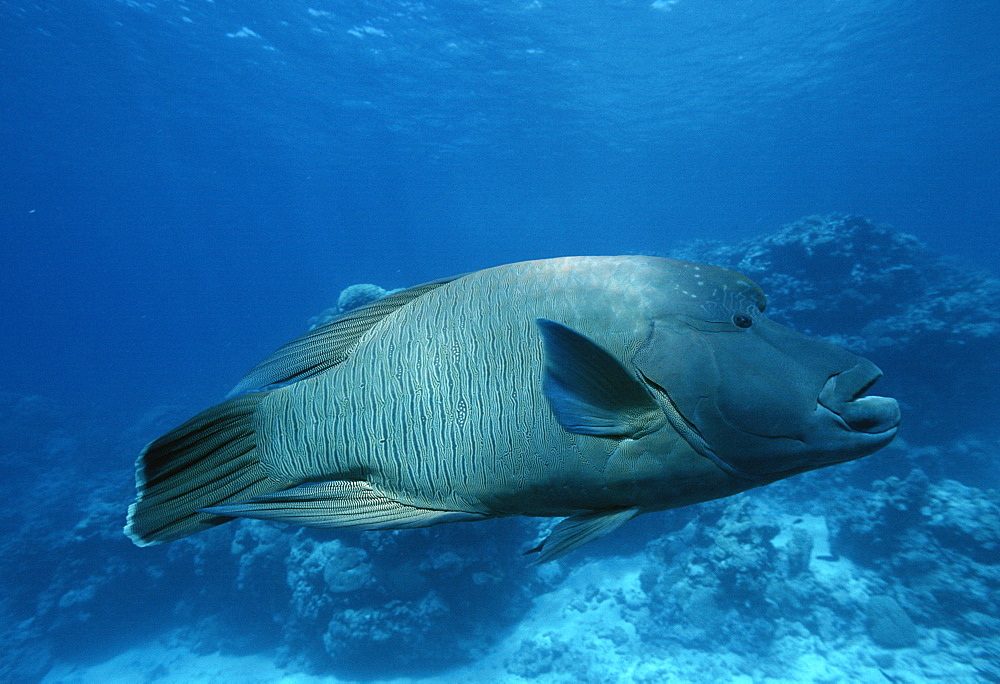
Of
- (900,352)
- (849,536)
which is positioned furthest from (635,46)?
(849,536)

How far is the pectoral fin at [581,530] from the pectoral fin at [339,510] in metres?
0.22

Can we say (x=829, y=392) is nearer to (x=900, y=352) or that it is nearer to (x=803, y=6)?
(x=900, y=352)

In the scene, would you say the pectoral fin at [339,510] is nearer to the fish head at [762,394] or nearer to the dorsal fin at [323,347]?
the dorsal fin at [323,347]

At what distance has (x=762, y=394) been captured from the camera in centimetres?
117

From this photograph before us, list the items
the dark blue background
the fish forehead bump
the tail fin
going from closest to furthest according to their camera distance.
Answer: the fish forehead bump → the tail fin → the dark blue background

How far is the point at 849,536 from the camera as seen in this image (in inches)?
342

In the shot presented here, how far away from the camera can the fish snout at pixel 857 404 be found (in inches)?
47.2

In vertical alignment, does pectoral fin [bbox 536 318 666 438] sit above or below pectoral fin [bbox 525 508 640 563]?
above

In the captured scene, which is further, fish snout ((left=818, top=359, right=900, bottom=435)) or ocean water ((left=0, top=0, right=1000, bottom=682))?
ocean water ((left=0, top=0, right=1000, bottom=682))

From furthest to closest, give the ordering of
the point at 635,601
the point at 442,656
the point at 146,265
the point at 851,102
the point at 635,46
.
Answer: the point at 146,265, the point at 851,102, the point at 635,46, the point at 635,601, the point at 442,656

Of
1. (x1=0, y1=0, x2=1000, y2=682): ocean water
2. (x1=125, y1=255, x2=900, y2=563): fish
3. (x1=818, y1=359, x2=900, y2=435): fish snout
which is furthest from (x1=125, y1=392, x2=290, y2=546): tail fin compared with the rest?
(x1=0, y1=0, x2=1000, y2=682): ocean water

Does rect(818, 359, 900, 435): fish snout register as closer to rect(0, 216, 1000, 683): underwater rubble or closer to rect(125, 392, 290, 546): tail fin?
rect(125, 392, 290, 546): tail fin

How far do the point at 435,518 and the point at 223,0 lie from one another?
31.3 meters

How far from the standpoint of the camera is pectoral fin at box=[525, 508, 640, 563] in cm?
122
